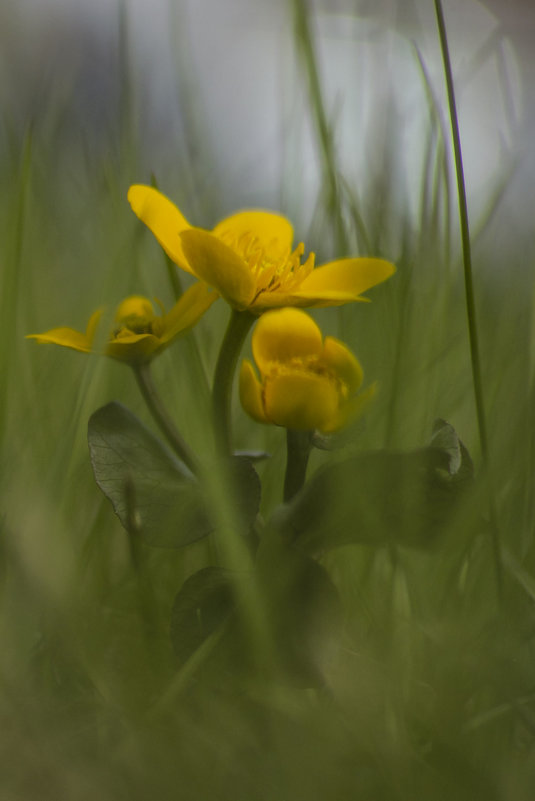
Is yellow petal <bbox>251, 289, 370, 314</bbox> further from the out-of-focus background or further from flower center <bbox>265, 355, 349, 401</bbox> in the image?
the out-of-focus background

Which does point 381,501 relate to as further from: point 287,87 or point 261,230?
point 287,87

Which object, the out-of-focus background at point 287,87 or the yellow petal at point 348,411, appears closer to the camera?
the yellow petal at point 348,411

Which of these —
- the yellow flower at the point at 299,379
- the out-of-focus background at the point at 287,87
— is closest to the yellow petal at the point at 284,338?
the yellow flower at the point at 299,379

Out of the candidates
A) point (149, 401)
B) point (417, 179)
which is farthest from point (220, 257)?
point (417, 179)

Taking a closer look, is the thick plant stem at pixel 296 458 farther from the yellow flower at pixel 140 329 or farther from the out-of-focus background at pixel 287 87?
the out-of-focus background at pixel 287 87

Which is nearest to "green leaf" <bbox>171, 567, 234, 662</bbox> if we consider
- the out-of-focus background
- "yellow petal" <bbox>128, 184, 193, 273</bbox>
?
→ "yellow petal" <bbox>128, 184, 193, 273</bbox>

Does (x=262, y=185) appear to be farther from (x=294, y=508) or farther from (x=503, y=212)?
(x=294, y=508)
